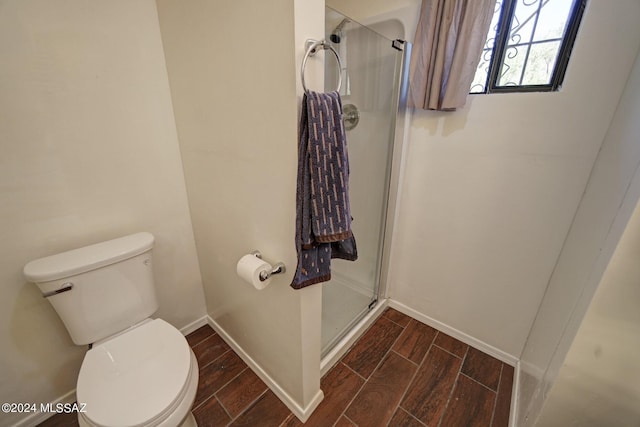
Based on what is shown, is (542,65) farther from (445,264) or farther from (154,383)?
(154,383)

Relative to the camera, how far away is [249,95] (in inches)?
33.8

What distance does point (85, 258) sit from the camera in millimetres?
1009

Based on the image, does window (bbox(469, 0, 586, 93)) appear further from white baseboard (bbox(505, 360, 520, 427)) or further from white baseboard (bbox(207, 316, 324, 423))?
white baseboard (bbox(207, 316, 324, 423))

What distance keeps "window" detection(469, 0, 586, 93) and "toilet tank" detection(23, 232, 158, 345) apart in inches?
76.1

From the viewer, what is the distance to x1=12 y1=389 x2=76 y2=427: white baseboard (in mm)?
1096

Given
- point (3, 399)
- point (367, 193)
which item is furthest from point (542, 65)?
point (3, 399)

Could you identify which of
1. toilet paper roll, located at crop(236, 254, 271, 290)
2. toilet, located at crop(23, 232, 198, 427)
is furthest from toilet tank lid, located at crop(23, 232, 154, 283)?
toilet paper roll, located at crop(236, 254, 271, 290)

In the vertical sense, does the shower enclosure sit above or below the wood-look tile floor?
above

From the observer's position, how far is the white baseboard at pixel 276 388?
116cm

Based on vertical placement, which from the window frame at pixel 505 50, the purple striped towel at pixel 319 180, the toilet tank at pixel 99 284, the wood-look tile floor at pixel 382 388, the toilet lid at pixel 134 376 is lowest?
the wood-look tile floor at pixel 382 388

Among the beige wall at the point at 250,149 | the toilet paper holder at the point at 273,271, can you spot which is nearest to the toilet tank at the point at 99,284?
the beige wall at the point at 250,149

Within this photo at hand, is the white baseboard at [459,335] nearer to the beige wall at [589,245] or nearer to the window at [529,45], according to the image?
the beige wall at [589,245]

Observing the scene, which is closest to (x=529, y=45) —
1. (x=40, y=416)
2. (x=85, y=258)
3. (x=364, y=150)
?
(x=364, y=150)

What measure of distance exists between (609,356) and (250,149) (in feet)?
4.16
